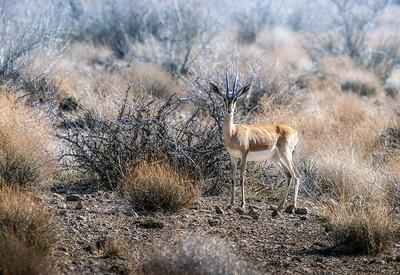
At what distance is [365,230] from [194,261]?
246cm

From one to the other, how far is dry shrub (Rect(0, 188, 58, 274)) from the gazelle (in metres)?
→ 2.54

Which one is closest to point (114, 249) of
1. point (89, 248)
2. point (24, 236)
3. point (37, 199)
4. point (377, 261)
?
point (89, 248)

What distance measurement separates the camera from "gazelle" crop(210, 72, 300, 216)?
376 inches

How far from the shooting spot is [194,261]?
6816 mm

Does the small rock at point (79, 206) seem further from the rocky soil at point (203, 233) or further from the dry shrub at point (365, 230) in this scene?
the dry shrub at point (365, 230)

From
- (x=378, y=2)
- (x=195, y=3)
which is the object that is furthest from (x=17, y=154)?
(x=378, y=2)

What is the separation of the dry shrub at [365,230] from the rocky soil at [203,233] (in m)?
0.11

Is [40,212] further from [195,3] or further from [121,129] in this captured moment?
[195,3]

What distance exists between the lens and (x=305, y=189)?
11.3m

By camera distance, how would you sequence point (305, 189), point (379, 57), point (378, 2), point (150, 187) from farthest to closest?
point (378, 2), point (379, 57), point (305, 189), point (150, 187)

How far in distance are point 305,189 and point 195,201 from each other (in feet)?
6.89

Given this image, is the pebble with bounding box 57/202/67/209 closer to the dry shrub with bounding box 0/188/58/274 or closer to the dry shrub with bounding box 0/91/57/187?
the dry shrub with bounding box 0/91/57/187

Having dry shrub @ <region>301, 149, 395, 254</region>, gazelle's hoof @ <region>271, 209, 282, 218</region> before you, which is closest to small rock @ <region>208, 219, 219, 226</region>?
gazelle's hoof @ <region>271, 209, 282, 218</region>

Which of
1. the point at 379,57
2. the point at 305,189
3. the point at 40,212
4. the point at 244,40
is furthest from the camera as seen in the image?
the point at 244,40
